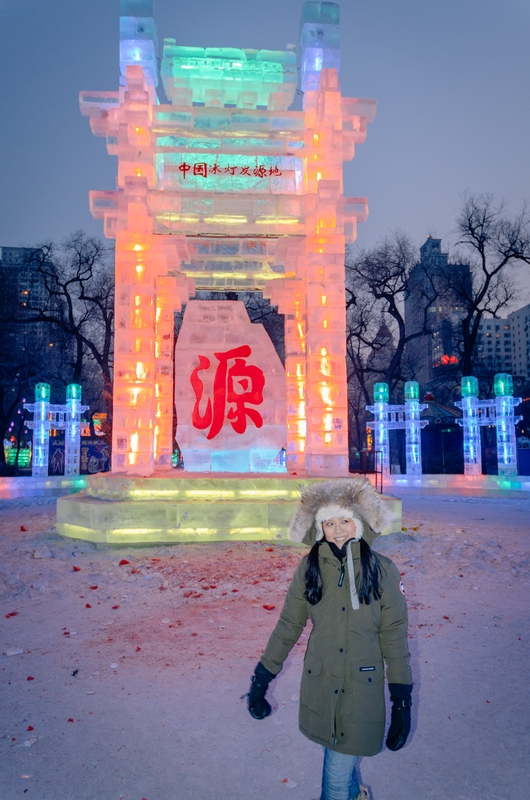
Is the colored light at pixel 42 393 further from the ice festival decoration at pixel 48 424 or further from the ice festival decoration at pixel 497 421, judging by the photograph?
the ice festival decoration at pixel 497 421

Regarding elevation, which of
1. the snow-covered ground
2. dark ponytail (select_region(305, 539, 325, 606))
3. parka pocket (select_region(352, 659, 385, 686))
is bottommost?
the snow-covered ground

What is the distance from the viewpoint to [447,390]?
3569 cm

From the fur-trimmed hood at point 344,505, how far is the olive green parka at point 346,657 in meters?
0.09

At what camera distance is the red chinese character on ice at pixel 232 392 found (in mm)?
11820

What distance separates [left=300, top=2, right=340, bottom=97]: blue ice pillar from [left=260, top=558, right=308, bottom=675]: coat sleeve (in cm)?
1044

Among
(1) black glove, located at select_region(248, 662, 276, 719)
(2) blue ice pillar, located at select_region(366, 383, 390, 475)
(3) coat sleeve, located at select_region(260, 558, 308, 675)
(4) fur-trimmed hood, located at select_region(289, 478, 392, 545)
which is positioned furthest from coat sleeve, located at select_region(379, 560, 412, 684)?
(2) blue ice pillar, located at select_region(366, 383, 390, 475)

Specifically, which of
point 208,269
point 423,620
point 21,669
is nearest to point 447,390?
point 208,269

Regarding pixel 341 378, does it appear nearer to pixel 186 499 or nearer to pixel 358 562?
pixel 186 499

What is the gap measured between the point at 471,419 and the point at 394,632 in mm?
18736

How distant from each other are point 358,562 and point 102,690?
2.50m

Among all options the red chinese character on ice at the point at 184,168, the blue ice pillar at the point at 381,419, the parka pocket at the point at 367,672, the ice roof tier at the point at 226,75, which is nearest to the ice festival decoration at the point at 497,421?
the blue ice pillar at the point at 381,419

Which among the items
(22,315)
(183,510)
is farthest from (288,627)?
(22,315)

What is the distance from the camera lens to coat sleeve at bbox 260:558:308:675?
2.61m

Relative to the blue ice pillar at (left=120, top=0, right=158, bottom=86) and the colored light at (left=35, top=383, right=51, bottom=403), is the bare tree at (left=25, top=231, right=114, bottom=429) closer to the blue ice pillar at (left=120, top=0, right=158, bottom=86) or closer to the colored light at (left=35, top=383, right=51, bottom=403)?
the colored light at (left=35, top=383, right=51, bottom=403)
